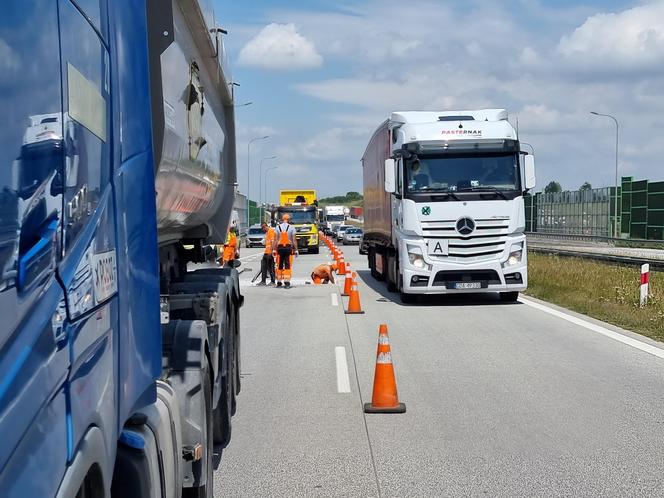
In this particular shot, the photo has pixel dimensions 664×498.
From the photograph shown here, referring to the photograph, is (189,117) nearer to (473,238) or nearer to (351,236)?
(473,238)

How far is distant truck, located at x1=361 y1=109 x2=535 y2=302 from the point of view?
17.1 m

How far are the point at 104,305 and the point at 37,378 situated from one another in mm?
840

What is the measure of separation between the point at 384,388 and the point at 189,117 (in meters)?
3.39

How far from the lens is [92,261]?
2666mm

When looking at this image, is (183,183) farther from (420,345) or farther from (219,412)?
(420,345)

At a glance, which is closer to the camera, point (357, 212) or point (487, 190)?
point (487, 190)

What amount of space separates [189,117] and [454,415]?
3.69 metres

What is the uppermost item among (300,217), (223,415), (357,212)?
(300,217)

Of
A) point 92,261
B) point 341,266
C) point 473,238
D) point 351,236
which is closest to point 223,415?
point 92,261

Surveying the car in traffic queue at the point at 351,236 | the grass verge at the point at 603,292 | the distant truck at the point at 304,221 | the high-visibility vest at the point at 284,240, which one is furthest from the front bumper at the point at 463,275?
the car in traffic queue at the point at 351,236

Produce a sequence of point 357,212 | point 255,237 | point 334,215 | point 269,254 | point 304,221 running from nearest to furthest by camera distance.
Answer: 1. point 269,254
2. point 304,221
3. point 255,237
4. point 334,215
5. point 357,212

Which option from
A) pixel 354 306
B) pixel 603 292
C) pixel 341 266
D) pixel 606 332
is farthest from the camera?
pixel 341 266

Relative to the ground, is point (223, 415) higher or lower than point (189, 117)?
lower

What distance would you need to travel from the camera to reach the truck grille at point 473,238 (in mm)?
17188
